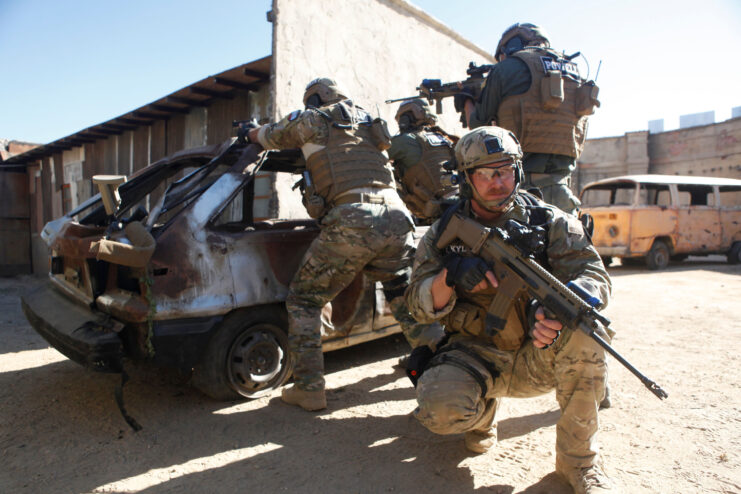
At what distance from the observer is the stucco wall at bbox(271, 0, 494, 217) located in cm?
588

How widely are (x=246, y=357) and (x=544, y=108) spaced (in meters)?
2.59

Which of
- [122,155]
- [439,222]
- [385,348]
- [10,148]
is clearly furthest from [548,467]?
[10,148]

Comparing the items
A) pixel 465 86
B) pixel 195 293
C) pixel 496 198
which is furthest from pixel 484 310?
pixel 465 86

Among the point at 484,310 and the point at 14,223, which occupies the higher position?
the point at 14,223

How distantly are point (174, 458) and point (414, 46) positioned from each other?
770cm

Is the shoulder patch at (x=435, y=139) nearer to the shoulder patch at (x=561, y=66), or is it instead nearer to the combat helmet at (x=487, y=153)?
the shoulder patch at (x=561, y=66)

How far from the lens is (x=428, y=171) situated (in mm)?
4285

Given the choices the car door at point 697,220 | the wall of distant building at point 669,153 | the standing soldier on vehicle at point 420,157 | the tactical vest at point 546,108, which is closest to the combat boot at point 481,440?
the tactical vest at point 546,108

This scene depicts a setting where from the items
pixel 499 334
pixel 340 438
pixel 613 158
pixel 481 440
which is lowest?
pixel 340 438

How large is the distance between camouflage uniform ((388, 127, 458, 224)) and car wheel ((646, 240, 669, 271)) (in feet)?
24.4

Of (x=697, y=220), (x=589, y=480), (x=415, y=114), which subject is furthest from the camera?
(x=697, y=220)

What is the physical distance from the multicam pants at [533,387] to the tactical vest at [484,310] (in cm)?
6

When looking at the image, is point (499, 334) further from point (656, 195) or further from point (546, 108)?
point (656, 195)

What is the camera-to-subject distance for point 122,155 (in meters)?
9.01
